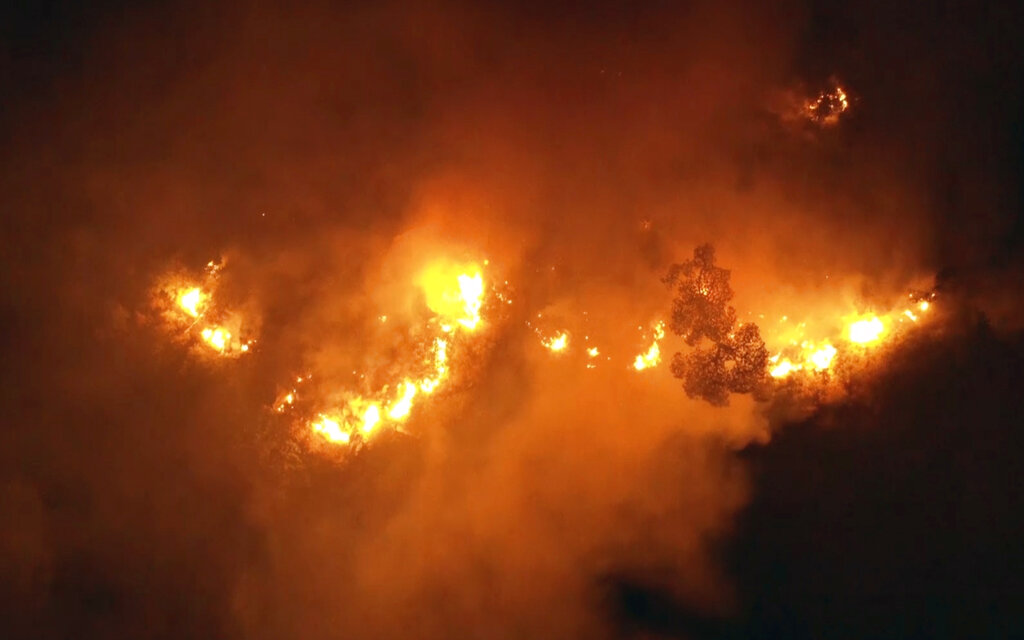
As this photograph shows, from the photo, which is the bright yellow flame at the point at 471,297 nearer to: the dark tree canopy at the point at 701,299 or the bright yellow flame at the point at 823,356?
the dark tree canopy at the point at 701,299

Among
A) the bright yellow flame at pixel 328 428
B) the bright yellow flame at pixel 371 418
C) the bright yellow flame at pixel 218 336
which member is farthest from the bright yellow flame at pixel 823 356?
the bright yellow flame at pixel 218 336

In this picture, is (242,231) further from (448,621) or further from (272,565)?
(448,621)

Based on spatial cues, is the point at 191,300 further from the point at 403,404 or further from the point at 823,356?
the point at 823,356

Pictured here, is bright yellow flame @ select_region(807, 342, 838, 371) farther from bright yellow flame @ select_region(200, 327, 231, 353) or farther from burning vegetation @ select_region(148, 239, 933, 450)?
bright yellow flame @ select_region(200, 327, 231, 353)

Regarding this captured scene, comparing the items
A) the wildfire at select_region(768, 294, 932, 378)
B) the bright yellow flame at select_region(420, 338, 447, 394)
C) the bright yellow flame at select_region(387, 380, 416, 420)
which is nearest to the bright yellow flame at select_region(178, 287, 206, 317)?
the bright yellow flame at select_region(387, 380, 416, 420)

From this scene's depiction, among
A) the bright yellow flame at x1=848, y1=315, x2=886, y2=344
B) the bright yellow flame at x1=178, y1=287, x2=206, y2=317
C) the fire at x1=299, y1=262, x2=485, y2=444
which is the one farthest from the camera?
the bright yellow flame at x1=178, y1=287, x2=206, y2=317

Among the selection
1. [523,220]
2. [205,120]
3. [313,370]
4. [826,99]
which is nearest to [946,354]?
[826,99]

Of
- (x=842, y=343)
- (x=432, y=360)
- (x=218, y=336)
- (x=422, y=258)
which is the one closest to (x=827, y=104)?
(x=842, y=343)
